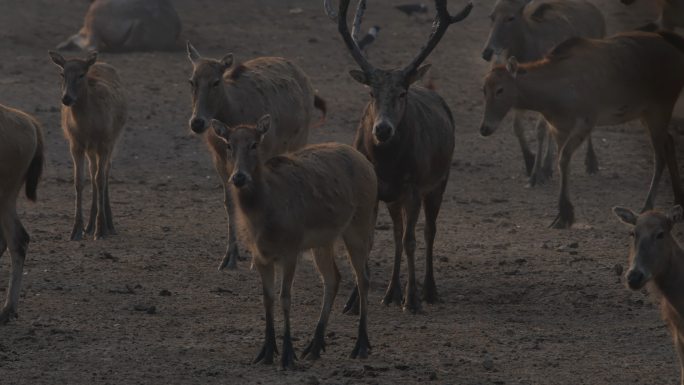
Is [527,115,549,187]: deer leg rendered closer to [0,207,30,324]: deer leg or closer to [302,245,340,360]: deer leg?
[302,245,340,360]: deer leg

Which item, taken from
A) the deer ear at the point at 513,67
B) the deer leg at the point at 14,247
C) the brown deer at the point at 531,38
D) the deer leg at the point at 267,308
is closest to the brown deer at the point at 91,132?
the deer leg at the point at 14,247

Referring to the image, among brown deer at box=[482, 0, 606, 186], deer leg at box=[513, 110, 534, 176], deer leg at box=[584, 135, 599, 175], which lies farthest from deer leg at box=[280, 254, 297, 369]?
deer leg at box=[584, 135, 599, 175]

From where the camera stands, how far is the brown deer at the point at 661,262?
824 centimetres

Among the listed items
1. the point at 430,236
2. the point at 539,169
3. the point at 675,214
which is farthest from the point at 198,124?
the point at 539,169

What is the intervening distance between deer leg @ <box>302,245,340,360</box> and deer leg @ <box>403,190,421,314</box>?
131cm

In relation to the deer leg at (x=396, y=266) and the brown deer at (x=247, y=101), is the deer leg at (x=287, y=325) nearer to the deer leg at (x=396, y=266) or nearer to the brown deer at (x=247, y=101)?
the deer leg at (x=396, y=266)

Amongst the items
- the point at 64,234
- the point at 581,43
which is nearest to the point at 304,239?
the point at 64,234

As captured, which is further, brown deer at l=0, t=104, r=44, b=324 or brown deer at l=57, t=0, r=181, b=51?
brown deer at l=57, t=0, r=181, b=51

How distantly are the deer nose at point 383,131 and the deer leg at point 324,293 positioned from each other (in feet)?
4.50

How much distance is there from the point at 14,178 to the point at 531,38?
8.02 meters

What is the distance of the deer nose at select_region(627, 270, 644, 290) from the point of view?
322 inches

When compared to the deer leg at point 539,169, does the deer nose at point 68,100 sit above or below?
above

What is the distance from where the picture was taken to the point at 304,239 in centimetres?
873

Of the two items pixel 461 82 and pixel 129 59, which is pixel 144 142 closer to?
pixel 129 59
